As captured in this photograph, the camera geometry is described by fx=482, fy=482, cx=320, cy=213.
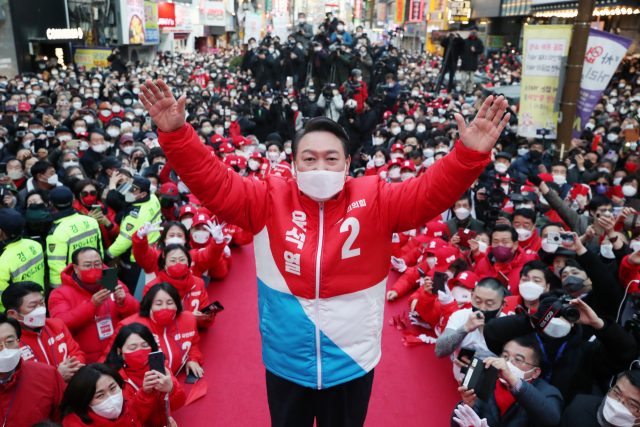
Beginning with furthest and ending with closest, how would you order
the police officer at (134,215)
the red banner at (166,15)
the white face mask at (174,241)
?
1. the red banner at (166,15)
2. the police officer at (134,215)
3. the white face mask at (174,241)

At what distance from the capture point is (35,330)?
328 centimetres

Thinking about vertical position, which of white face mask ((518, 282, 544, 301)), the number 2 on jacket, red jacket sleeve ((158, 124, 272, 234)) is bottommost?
white face mask ((518, 282, 544, 301))

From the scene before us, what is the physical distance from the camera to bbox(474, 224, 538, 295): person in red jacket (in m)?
4.50

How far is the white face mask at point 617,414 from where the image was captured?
2449 millimetres

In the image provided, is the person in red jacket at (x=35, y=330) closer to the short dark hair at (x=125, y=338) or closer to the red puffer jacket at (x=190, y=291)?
the short dark hair at (x=125, y=338)

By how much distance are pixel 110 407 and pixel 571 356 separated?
111 inches

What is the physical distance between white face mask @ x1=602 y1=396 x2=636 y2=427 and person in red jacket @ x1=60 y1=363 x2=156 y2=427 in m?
2.67

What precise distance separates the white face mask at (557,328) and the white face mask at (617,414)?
0.49m

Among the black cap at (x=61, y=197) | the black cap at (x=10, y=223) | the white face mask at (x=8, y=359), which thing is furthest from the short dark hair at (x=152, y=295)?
the black cap at (x=61, y=197)

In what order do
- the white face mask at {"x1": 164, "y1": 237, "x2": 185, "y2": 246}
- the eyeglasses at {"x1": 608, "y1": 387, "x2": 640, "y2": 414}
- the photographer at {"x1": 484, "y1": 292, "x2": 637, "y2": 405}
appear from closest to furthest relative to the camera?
the eyeglasses at {"x1": 608, "y1": 387, "x2": 640, "y2": 414}, the photographer at {"x1": 484, "y1": 292, "x2": 637, "y2": 405}, the white face mask at {"x1": 164, "y1": 237, "x2": 185, "y2": 246}

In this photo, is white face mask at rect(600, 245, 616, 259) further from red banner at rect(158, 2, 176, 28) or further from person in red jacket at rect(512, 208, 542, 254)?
red banner at rect(158, 2, 176, 28)

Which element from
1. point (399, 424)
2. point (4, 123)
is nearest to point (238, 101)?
point (4, 123)

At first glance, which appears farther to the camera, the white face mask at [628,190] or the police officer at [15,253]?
the white face mask at [628,190]

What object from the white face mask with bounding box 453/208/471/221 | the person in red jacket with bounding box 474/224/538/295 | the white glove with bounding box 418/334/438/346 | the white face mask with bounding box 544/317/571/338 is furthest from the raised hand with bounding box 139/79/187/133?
the white face mask with bounding box 453/208/471/221
